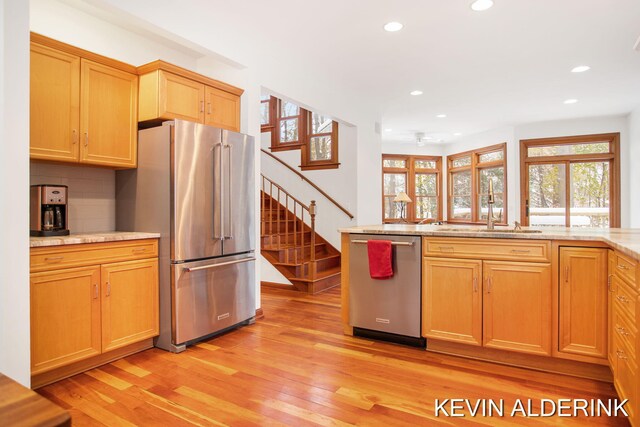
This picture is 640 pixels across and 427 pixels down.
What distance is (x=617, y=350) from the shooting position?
2.11m

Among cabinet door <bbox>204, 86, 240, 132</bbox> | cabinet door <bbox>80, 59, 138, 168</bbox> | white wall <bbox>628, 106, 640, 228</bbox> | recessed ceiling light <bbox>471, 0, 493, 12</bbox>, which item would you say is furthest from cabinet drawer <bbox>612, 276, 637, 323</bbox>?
white wall <bbox>628, 106, 640, 228</bbox>

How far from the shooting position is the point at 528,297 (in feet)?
8.63

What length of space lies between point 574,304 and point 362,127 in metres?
4.33

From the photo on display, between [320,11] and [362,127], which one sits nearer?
[320,11]

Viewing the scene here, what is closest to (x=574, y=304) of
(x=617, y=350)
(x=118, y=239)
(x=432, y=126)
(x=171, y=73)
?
(x=617, y=350)

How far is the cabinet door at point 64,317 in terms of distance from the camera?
2314 millimetres

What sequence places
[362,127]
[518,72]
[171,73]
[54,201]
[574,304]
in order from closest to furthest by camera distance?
[574,304], [54,201], [171,73], [518,72], [362,127]

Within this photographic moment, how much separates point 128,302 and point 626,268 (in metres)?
3.15

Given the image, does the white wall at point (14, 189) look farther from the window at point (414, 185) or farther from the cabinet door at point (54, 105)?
the window at point (414, 185)

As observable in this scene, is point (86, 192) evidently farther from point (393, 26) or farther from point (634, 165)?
point (634, 165)

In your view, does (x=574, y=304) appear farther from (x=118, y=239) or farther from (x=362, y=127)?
(x=362, y=127)

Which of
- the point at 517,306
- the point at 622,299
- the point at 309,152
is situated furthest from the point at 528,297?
the point at 309,152

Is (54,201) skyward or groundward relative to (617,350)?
skyward

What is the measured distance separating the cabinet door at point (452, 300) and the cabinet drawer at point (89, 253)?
7.16 feet
